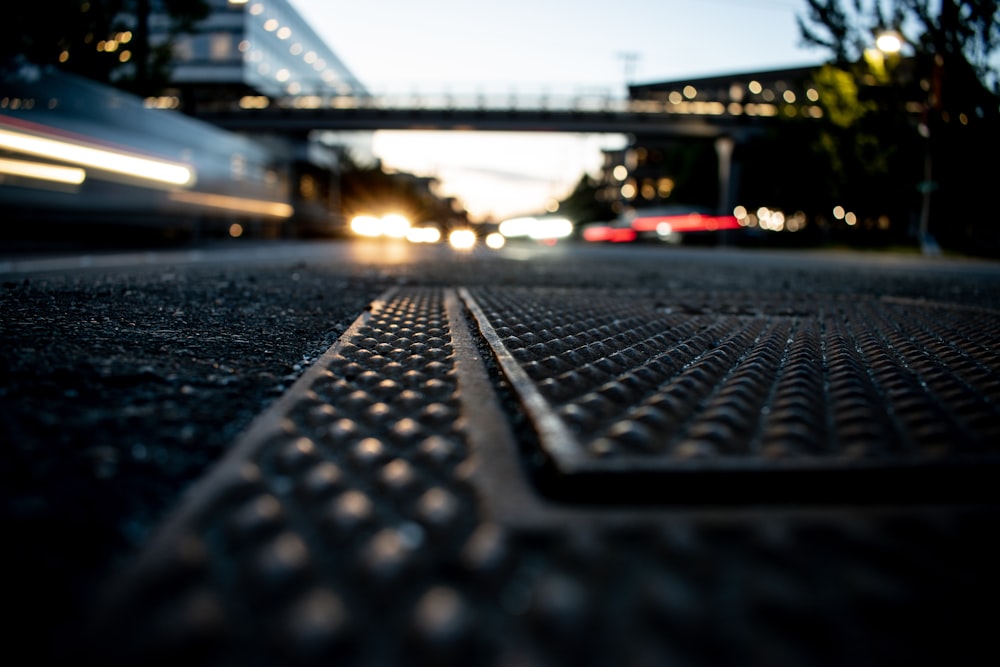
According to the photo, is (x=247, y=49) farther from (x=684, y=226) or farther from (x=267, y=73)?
(x=684, y=226)

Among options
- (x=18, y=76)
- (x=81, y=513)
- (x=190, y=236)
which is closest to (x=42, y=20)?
(x=190, y=236)

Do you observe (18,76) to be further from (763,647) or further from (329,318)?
(763,647)

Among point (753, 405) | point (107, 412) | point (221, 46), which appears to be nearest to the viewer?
point (107, 412)

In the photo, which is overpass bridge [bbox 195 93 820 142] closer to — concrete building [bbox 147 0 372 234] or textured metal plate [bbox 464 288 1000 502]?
concrete building [bbox 147 0 372 234]

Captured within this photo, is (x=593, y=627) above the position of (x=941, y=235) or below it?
below

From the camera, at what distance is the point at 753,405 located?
5.16ft

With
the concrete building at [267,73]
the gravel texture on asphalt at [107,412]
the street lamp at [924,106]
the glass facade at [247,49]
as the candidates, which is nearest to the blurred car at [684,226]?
the street lamp at [924,106]

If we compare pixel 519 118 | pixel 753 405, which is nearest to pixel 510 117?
Result: pixel 519 118

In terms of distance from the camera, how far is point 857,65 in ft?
71.6

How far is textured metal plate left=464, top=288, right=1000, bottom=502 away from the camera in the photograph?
3.48 ft

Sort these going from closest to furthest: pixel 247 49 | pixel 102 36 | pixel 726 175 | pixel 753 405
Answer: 1. pixel 753 405
2. pixel 102 36
3. pixel 726 175
4. pixel 247 49

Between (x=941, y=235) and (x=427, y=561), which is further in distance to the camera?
(x=941, y=235)

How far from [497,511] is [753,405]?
2.81 feet

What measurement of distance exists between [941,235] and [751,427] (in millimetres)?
30088
